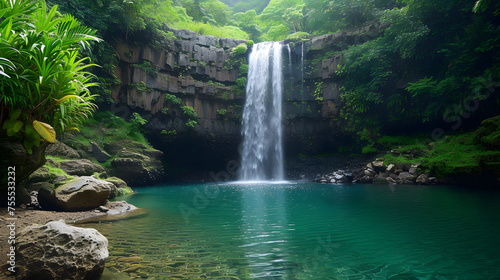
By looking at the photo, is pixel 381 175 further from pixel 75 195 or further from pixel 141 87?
pixel 141 87

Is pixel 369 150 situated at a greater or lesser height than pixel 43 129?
greater

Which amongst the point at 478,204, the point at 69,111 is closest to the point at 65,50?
the point at 69,111

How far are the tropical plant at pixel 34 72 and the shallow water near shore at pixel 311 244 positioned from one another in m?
2.50

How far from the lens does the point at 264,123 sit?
22906mm

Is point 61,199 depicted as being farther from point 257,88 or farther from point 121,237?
point 257,88

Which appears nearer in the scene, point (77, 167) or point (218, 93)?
point (77, 167)

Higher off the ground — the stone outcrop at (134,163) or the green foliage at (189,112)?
the green foliage at (189,112)

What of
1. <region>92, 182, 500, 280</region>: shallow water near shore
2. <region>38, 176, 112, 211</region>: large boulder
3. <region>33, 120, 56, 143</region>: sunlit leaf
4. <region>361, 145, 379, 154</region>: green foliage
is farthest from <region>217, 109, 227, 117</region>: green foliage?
<region>33, 120, 56, 143</region>: sunlit leaf

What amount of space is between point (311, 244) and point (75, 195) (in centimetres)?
597

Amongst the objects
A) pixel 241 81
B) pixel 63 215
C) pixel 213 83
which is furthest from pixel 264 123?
pixel 63 215

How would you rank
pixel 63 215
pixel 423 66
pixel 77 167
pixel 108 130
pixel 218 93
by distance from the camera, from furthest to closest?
pixel 218 93 < pixel 423 66 < pixel 108 130 < pixel 77 167 < pixel 63 215

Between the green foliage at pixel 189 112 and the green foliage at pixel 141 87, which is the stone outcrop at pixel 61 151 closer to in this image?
the green foliage at pixel 141 87

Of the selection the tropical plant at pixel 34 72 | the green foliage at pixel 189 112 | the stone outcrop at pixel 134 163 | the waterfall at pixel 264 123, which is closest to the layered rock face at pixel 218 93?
the green foliage at pixel 189 112

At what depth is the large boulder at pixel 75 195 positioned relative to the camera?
6789 millimetres
